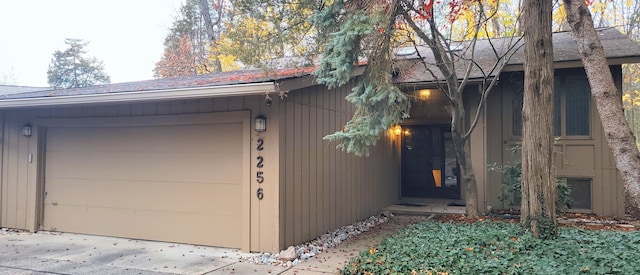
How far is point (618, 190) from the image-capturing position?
782cm

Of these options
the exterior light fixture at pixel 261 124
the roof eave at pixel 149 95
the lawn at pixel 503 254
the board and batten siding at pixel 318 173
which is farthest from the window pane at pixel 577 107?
the roof eave at pixel 149 95

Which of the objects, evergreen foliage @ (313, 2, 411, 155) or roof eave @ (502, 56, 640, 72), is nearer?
evergreen foliage @ (313, 2, 411, 155)

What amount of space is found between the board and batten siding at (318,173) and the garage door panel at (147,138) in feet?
2.81

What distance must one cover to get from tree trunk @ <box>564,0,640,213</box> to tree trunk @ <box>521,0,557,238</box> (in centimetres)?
120

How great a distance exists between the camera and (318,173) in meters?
6.70

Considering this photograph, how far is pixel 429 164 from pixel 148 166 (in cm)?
652

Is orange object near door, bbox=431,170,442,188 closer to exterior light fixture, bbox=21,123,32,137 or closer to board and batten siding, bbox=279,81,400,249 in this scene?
board and batten siding, bbox=279,81,400,249

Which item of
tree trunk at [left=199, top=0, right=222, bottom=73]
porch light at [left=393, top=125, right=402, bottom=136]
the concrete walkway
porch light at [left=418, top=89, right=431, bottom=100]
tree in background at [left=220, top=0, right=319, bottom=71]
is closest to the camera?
the concrete walkway

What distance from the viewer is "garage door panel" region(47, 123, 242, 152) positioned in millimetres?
6105

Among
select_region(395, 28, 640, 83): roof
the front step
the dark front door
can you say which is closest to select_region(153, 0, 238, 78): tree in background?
the dark front door

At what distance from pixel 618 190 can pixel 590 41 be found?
3754mm

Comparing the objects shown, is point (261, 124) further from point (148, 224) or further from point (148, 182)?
point (148, 224)

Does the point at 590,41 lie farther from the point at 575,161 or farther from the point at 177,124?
the point at 177,124

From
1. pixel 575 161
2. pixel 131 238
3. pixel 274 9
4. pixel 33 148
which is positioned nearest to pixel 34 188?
pixel 33 148
